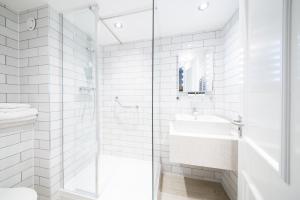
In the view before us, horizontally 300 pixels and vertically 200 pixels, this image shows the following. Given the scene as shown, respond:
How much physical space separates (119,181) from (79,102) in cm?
109

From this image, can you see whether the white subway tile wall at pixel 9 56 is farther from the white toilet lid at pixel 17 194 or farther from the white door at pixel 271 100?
the white door at pixel 271 100

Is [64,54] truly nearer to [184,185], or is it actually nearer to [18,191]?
[18,191]

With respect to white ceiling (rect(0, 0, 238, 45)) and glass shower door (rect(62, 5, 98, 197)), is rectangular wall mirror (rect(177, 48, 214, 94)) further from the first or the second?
glass shower door (rect(62, 5, 98, 197))

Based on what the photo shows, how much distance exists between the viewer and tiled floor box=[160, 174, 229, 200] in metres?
1.58

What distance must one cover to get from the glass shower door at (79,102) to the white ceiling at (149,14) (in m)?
0.12

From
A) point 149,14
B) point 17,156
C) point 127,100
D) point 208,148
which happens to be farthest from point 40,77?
point 208,148

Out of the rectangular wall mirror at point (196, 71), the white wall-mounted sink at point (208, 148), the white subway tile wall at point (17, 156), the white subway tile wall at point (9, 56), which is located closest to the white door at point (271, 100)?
the white wall-mounted sink at point (208, 148)

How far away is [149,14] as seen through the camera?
155 centimetres

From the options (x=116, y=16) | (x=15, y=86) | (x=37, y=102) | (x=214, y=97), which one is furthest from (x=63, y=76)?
(x=214, y=97)

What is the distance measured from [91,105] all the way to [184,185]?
5.12ft

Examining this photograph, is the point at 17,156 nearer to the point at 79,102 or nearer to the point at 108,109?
the point at 79,102

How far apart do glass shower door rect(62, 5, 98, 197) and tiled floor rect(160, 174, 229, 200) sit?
2.83 ft

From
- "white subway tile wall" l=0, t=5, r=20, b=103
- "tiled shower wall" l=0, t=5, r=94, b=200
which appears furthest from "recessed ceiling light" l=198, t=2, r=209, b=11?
"white subway tile wall" l=0, t=5, r=20, b=103

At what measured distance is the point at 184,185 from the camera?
1790 mm
